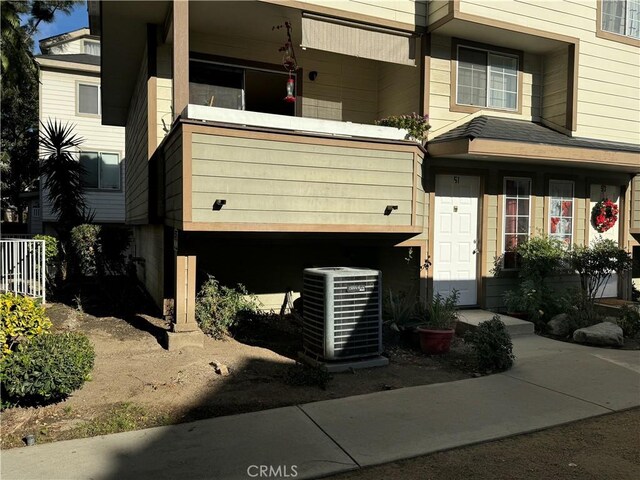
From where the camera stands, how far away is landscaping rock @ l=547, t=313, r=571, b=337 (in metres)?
7.73

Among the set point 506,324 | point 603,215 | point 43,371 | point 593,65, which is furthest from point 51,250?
point 593,65

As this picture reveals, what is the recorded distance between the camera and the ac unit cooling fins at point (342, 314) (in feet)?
18.0

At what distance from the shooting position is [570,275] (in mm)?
9633

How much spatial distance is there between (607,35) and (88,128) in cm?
1760

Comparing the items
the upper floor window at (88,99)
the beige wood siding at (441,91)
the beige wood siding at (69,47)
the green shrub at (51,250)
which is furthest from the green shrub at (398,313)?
the beige wood siding at (69,47)

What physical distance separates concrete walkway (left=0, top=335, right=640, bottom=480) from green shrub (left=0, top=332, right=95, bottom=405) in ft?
2.17

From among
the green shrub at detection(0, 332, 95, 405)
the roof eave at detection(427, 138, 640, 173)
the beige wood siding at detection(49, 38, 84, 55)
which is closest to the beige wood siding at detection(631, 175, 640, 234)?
the roof eave at detection(427, 138, 640, 173)

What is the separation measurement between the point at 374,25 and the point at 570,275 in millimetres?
5939

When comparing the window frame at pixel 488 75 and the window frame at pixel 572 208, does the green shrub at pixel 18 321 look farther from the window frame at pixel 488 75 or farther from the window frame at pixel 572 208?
the window frame at pixel 572 208

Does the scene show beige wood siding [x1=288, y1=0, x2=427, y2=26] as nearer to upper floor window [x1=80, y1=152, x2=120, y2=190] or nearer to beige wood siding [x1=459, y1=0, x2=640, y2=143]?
beige wood siding [x1=459, y1=0, x2=640, y2=143]

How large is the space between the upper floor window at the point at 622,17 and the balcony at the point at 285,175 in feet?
18.8

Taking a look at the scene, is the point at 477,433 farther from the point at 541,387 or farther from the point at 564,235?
the point at 564,235

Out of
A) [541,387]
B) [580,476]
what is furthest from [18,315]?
[541,387]

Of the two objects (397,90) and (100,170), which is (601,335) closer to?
(397,90)
